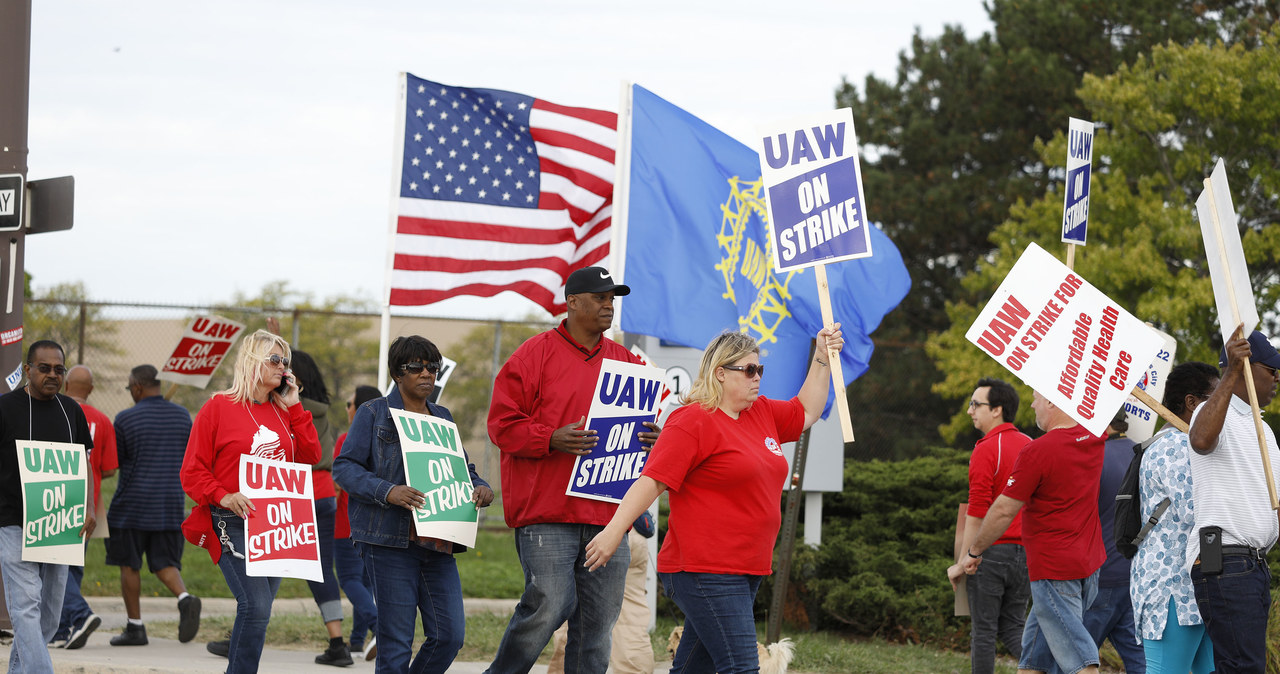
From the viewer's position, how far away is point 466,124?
9.80 meters

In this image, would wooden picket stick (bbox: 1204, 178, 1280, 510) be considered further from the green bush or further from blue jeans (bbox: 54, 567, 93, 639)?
blue jeans (bbox: 54, 567, 93, 639)

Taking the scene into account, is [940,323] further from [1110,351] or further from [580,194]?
[1110,351]

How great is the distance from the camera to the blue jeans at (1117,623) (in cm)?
732

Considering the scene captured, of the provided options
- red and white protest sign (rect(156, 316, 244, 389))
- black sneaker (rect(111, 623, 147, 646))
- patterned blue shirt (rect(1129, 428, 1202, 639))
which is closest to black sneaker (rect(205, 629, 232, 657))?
black sneaker (rect(111, 623, 147, 646))

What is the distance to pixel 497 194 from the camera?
9867mm

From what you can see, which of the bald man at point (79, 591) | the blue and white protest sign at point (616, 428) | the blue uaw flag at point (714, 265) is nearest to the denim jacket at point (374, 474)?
the blue and white protest sign at point (616, 428)

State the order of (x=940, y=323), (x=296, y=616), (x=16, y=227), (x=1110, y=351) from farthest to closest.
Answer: (x=940, y=323) → (x=296, y=616) → (x=16, y=227) → (x=1110, y=351)

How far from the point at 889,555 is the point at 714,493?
6225 mm

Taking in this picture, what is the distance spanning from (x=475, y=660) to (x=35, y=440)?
11.8ft

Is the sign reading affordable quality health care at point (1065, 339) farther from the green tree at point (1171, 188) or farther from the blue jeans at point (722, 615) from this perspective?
the green tree at point (1171, 188)

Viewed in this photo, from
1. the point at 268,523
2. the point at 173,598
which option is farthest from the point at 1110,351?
the point at 173,598

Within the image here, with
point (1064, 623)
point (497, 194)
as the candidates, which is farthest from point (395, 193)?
point (1064, 623)

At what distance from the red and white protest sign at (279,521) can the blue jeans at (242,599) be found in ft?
0.19

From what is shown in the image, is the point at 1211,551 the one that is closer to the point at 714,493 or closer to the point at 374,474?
the point at 714,493
